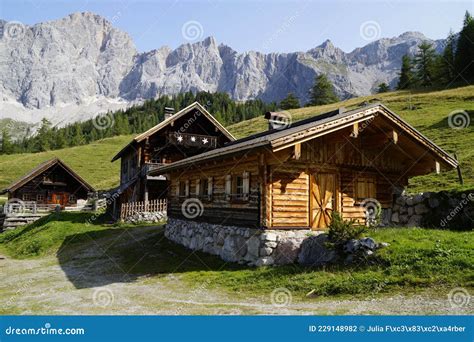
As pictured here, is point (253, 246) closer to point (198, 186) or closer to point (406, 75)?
point (198, 186)

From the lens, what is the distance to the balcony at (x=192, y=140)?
34.1 meters

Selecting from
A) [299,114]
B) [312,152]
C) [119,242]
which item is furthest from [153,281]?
[299,114]

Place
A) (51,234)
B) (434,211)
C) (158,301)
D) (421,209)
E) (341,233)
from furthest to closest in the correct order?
(51,234) < (421,209) < (434,211) < (341,233) < (158,301)

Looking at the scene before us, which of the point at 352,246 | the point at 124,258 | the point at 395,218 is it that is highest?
the point at 395,218

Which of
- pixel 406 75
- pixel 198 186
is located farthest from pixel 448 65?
pixel 198 186

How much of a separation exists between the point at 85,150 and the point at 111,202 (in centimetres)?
6055

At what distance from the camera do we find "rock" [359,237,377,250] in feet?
40.4

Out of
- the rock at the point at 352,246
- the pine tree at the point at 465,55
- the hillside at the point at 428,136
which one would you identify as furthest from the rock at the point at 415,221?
the pine tree at the point at 465,55

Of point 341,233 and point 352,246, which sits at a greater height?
point 341,233

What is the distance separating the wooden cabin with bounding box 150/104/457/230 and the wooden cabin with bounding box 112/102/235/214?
1429cm

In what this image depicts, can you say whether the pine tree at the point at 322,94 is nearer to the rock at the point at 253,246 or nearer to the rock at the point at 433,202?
the rock at the point at 433,202

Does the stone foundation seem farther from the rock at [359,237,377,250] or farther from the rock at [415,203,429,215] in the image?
the rock at [415,203,429,215]

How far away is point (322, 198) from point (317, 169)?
125 cm

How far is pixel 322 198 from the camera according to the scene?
16500 millimetres
